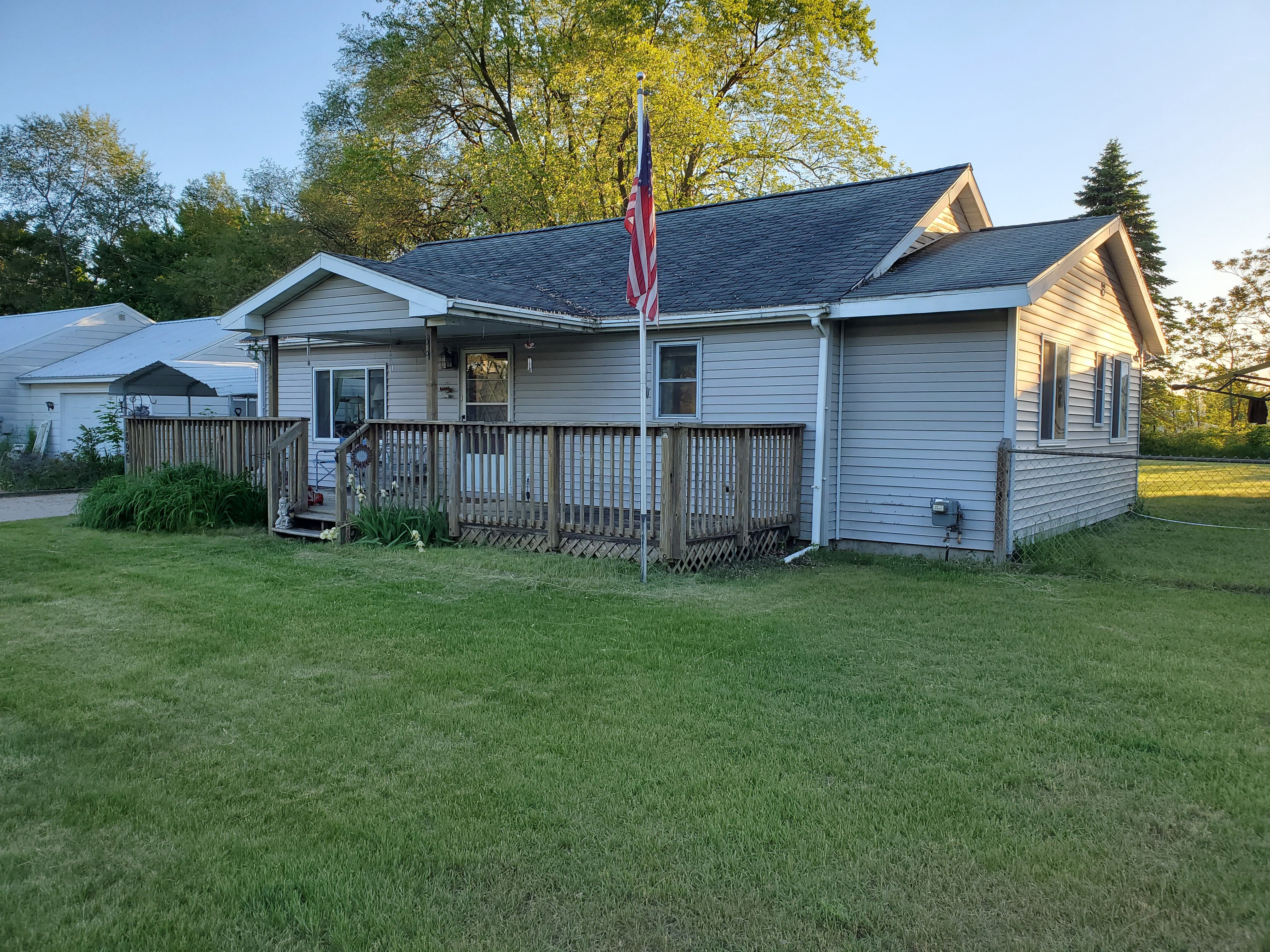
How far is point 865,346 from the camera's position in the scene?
9297mm

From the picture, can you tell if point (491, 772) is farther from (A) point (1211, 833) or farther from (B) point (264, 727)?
(A) point (1211, 833)

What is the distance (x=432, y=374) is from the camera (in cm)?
954

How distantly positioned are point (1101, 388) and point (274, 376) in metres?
11.1

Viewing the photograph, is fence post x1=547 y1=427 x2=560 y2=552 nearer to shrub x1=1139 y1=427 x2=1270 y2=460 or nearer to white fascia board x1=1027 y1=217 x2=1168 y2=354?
white fascia board x1=1027 y1=217 x2=1168 y2=354

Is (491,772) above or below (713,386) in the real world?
below

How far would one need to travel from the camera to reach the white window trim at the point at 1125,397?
12391 millimetres

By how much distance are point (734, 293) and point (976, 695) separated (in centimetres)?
640

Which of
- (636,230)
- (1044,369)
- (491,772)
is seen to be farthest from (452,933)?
(1044,369)

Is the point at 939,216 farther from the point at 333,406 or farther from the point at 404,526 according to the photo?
the point at 333,406

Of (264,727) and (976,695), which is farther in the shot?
(976,695)

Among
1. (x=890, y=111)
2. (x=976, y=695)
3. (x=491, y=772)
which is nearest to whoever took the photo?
(x=491, y=772)

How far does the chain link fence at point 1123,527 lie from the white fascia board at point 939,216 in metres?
2.56

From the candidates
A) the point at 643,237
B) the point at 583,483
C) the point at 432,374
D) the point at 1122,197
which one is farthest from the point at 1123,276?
the point at 1122,197

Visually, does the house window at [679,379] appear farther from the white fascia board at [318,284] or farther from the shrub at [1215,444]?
the shrub at [1215,444]
